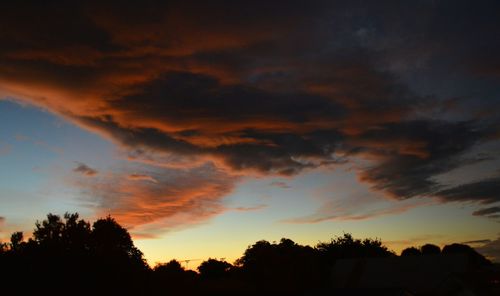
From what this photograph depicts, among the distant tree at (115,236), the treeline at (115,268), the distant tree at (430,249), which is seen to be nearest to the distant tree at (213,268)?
the treeline at (115,268)

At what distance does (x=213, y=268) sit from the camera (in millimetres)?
107250

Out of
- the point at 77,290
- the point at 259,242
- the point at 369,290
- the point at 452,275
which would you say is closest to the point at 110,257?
the point at 77,290

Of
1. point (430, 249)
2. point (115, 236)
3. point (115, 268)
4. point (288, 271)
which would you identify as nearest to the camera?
point (115, 268)

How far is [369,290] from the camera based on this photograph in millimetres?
39000

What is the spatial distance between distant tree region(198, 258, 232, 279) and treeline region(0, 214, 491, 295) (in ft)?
26.0

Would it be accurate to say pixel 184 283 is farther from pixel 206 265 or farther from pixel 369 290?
pixel 206 265

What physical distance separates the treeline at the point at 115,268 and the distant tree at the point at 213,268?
312 inches

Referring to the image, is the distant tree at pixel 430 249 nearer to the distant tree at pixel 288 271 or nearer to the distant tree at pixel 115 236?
the distant tree at pixel 288 271

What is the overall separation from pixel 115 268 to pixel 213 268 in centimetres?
7268

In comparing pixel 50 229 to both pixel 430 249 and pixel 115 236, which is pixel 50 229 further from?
pixel 430 249

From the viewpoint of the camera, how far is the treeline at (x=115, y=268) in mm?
34062

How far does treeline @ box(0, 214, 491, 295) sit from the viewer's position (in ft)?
112

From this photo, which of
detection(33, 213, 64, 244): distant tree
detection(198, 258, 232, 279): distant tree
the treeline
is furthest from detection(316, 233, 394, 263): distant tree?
detection(33, 213, 64, 244): distant tree

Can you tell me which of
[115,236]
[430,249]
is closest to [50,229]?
[115,236]
